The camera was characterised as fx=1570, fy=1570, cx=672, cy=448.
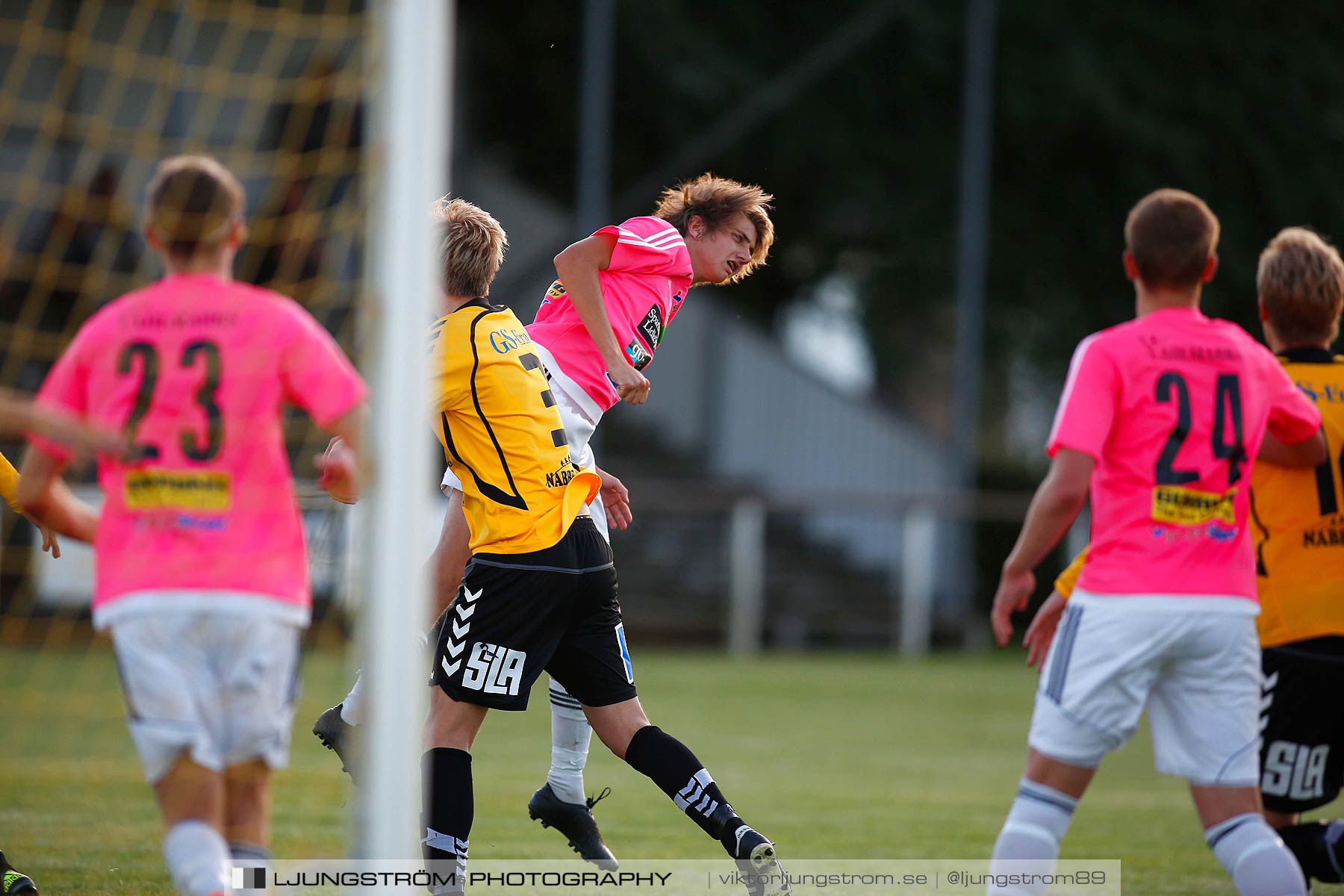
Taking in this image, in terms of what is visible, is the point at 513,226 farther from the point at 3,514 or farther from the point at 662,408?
the point at 3,514

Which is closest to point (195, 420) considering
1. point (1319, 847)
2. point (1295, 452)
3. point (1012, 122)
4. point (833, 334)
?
point (1295, 452)

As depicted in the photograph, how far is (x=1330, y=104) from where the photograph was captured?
1833 cm

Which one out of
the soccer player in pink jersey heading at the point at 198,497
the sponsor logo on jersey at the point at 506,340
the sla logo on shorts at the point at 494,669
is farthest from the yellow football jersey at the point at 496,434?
the soccer player in pink jersey heading at the point at 198,497

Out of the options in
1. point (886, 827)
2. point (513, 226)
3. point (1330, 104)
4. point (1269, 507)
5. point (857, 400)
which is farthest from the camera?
point (513, 226)

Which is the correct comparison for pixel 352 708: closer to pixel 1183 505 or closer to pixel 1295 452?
pixel 1183 505

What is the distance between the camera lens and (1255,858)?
3691mm

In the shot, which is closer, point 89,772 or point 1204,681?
point 1204,681

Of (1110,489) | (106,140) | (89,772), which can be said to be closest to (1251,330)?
(106,140)

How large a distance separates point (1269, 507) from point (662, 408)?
52.7 ft

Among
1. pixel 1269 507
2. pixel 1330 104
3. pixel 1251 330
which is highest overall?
pixel 1330 104

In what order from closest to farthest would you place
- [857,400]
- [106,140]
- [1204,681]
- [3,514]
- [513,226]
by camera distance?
[1204,681], [3,514], [106,140], [857,400], [513,226]

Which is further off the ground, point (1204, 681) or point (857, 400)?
point (857, 400)

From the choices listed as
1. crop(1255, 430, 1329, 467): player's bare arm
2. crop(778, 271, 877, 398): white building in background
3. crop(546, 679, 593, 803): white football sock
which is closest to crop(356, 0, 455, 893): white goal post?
crop(546, 679, 593, 803): white football sock

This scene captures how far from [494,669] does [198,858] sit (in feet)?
4.29
